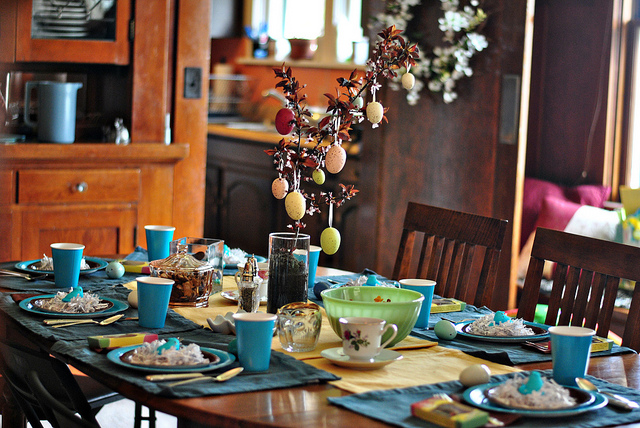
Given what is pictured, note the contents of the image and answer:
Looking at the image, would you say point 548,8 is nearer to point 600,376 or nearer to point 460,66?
point 460,66

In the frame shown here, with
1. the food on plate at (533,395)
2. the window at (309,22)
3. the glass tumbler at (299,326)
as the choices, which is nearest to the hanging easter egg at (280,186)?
the glass tumbler at (299,326)

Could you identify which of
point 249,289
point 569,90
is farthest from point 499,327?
point 569,90

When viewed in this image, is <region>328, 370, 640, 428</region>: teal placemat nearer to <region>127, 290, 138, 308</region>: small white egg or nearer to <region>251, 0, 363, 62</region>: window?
<region>127, 290, 138, 308</region>: small white egg

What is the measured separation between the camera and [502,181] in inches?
149

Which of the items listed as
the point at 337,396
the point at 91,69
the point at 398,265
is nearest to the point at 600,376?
the point at 337,396

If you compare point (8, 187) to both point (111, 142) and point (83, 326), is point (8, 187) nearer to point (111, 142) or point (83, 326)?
point (111, 142)

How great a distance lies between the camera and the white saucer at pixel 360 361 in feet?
4.31

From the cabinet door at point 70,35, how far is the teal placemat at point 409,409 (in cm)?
256

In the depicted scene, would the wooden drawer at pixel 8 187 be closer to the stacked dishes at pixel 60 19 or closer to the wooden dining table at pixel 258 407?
the stacked dishes at pixel 60 19

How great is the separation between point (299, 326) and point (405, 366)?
195mm

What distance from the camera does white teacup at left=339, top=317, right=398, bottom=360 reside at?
131cm

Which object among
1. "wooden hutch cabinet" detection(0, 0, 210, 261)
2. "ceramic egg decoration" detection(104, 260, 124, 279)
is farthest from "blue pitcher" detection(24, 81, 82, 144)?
"ceramic egg decoration" detection(104, 260, 124, 279)

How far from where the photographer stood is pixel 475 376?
1.24 metres

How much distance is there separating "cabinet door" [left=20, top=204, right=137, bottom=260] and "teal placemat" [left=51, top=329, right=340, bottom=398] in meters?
1.97
